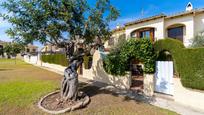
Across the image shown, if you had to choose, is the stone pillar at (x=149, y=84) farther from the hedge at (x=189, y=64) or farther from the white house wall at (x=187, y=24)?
the white house wall at (x=187, y=24)

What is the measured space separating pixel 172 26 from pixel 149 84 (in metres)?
12.7

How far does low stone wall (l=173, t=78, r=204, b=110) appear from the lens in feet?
27.5

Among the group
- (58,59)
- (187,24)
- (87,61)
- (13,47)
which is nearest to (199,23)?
(187,24)

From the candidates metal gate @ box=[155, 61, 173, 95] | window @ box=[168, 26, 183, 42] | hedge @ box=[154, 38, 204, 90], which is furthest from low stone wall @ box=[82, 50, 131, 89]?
window @ box=[168, 26, 183, 42]

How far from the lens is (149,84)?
437 inches

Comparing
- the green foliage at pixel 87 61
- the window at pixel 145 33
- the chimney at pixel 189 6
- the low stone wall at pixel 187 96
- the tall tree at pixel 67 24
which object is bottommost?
the low stone wall at pixel 187 96

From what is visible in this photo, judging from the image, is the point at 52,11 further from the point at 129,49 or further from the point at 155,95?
the point at 155,95

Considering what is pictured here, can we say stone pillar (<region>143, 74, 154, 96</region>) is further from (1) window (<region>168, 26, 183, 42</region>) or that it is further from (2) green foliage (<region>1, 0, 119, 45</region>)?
(1) window (<region>168, 26, 183, 42</region>)

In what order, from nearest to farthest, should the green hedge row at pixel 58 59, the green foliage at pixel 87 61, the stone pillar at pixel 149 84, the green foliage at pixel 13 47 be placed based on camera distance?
the green foliage at pixel 13 47 < the stone pillar at pixel 149 84 < the green foliage at pixel 87 61 < the green hedge row at pixel 58 59

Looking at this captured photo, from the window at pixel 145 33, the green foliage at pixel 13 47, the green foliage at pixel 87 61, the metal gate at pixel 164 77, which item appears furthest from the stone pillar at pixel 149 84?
the window at pixel 145 33

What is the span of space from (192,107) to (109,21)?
260 inches

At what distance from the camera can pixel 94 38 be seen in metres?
9.98

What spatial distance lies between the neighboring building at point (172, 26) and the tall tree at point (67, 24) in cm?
833

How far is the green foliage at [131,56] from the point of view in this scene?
10898 mm
